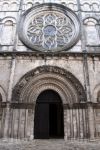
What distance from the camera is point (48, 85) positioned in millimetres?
12109

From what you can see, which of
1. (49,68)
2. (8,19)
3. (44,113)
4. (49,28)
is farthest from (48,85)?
(8,19)

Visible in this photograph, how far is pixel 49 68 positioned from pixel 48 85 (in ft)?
3.29

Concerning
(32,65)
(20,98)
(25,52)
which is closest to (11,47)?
(25,52)

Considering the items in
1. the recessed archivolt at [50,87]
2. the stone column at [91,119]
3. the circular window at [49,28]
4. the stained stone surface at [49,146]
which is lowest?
the stained stone surface at [49,146]

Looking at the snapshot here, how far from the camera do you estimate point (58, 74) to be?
39.6 feet

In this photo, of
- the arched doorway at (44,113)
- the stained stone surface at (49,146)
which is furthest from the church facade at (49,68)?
the stained stone surface at (49,146)

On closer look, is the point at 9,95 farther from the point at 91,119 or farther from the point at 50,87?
the point at 91,119

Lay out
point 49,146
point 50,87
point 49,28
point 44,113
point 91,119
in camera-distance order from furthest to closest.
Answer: point 49,28 < point 50,87 < point 44,113 < point 91,119 < point 49,146

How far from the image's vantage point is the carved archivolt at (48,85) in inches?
452

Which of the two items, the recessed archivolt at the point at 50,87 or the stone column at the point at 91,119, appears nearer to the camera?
the stone column at the point at 91,119

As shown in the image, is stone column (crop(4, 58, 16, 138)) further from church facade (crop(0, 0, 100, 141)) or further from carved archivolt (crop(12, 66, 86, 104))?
carved archivolt (crop(12, 66, 86, 104))

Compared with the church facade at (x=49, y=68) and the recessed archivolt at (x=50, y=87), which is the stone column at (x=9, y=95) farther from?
the recessed archivolt at (x=50, y=87)

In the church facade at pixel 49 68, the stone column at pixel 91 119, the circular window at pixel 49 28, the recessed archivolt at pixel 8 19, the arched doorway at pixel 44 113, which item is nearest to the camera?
the stone column at pixel 91 119

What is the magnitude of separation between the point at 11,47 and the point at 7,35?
1170 mm
